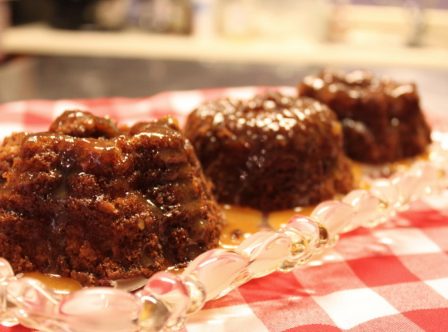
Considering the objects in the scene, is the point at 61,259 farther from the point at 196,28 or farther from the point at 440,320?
the point at 196,28

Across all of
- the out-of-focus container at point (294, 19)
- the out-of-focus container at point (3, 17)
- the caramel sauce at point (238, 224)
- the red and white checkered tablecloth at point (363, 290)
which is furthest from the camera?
the out-of-focus container at point (294, 19)

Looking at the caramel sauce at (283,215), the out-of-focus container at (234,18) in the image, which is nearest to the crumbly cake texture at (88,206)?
the caramel sauce at (283,215)

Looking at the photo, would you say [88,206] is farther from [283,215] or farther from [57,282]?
[283,215]

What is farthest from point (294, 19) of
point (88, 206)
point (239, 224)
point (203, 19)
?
point (88, 206)

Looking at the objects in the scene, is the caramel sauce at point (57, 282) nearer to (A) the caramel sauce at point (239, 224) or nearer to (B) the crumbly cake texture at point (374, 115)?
(A) the caramel sauce at point (239, 224)

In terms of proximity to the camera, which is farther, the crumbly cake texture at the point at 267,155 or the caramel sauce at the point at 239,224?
the crumbly cake texture at the point at 267,155

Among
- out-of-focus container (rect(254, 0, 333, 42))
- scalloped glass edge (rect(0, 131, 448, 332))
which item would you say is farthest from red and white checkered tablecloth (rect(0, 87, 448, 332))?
out-of-focus container (rect(254, 0, 333, 42))

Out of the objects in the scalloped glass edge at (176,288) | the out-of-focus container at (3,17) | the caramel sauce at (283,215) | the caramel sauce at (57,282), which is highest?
the out-of-focus container at (3,17)
